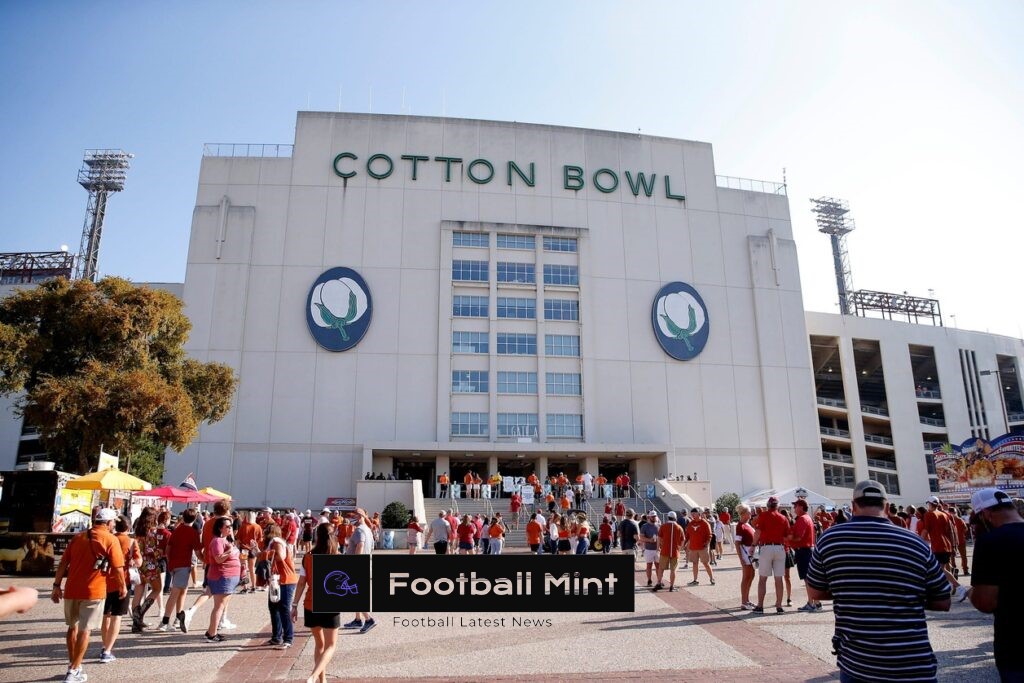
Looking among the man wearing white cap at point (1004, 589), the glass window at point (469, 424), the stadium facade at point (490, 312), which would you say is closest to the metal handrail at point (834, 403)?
the stadium facade at point (490, 312)

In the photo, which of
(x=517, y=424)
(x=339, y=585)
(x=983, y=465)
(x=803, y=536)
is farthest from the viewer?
(x=517, y=424)

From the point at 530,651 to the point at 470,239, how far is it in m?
36.1

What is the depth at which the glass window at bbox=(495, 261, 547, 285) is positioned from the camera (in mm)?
42938

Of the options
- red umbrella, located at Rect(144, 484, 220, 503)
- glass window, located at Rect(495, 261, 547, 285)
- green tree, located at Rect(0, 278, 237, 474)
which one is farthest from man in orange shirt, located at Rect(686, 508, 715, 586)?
glass window, located at Rect(495, 261, 547, 285)

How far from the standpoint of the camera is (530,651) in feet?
28.7

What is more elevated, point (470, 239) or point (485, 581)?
point (470, 239)

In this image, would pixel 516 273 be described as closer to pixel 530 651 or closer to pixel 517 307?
pixel 517 307

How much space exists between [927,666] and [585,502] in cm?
2990

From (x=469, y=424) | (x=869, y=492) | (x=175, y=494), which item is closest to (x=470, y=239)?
(x=469, y=424)

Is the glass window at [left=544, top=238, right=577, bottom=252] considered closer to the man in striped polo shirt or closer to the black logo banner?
A: the black logo banner

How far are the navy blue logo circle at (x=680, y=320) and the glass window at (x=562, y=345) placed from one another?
523cm

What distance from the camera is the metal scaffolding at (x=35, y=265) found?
56.7 metres

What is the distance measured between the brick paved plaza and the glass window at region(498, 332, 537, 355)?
3088 cm

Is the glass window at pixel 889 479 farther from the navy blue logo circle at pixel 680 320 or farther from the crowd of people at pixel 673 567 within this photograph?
the crowd of people at pixel 673 567
